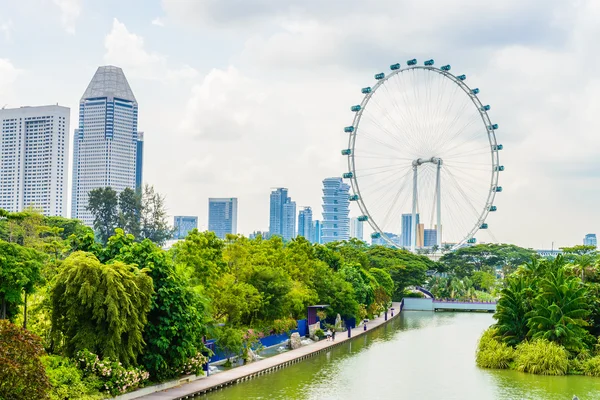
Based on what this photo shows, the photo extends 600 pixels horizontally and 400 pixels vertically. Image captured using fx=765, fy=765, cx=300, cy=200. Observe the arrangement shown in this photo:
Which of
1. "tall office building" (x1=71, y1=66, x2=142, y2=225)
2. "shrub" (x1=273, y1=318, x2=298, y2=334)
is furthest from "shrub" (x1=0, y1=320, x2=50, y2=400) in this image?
"tall office building" (x1=71, y1=66, x2=142, y2=225)

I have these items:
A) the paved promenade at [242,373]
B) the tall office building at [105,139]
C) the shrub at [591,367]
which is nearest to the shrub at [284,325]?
the paved promenade at [242,373]

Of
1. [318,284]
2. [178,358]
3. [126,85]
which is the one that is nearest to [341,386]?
[178,358]

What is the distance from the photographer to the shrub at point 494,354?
116 feet

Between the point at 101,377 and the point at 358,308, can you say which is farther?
the point at 358,308

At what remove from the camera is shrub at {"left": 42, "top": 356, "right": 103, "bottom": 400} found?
22.0m

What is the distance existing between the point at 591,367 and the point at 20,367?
2444cm

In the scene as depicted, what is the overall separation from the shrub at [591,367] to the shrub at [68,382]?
2114cm

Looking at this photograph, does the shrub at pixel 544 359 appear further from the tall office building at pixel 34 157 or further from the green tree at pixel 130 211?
the tall office building at pixel 34 157

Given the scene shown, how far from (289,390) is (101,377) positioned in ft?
27.2

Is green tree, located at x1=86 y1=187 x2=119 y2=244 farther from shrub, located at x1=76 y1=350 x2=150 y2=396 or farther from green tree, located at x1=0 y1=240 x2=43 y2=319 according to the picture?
shrub, located at x1=76 y1=350 x2=150 y2=396

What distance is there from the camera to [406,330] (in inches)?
2173

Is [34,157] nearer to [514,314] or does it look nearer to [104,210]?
[104,210]

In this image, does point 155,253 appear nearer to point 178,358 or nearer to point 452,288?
point 178,358

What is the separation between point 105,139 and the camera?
7372 inches
